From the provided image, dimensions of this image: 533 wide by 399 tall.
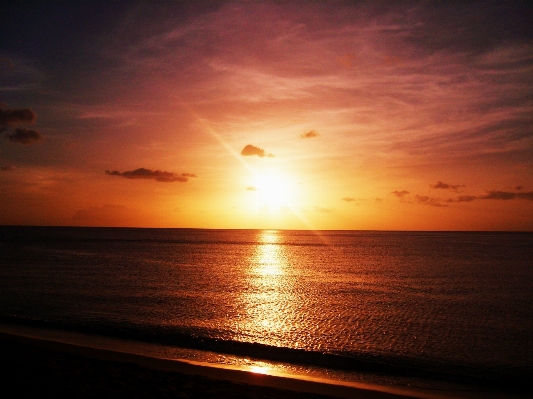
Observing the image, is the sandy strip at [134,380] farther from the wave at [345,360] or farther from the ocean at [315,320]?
the wave at [345,360]

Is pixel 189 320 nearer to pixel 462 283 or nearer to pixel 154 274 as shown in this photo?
pixel 154 274

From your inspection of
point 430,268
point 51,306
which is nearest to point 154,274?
point 51,306

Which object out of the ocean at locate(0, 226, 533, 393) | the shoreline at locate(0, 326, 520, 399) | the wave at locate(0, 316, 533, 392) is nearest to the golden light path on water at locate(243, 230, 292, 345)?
the ocean at locate(0, 226, 533, 393)

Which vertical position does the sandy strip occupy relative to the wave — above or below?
above

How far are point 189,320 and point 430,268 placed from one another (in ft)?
181

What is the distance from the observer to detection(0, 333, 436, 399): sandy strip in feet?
47.2

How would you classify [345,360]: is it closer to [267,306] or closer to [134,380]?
[134,380]

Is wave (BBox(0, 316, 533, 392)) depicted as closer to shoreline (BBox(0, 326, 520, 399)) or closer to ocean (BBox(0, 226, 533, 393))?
ocean (BBox(0, 226, 533, 393))

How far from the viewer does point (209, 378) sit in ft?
54.7

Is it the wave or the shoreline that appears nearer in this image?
the shoreline

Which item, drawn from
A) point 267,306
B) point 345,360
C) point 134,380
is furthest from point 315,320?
point 134,380

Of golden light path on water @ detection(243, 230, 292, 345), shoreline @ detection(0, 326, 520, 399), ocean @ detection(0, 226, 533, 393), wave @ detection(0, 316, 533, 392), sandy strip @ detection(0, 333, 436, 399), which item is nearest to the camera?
sandy strip @ detection(0, 333, 436, 399)

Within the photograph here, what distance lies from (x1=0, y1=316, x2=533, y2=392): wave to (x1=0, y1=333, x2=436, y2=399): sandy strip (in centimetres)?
337

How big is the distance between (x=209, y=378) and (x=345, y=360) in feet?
27.5
